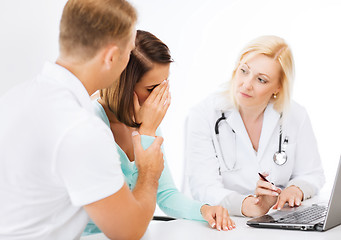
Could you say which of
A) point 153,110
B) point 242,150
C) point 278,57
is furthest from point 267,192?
point 278,57

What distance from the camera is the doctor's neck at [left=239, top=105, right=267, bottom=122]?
2.36 meters

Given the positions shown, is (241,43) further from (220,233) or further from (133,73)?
(220,233)

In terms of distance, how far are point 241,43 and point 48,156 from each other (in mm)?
3266

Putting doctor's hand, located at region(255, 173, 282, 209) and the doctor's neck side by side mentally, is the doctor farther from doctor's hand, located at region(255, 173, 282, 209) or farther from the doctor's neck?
doctor's hand, located at region(255, 173, 282, 209)

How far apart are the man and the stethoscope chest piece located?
1163 mm

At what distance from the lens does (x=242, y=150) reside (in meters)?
2.31

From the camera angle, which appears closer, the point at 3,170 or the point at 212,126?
the point at 3,170

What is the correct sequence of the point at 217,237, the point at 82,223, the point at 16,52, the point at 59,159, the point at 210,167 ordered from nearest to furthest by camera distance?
the point at 59,159 < the point at 82,223 < the point at 217,237 < the point at 210,167 < the point at 16,52

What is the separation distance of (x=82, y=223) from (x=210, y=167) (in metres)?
1.04

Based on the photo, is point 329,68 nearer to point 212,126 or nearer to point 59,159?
point 212,126

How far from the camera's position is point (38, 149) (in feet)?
3.51

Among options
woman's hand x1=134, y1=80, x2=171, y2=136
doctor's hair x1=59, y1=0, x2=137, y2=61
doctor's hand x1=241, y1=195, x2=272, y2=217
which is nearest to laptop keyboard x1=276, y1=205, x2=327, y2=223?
doctor's hand x1=241, y1=195, x2=272, y2=217

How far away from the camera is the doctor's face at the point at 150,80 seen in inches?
69.9

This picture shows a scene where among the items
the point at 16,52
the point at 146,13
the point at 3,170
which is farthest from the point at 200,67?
the point at 3,170
